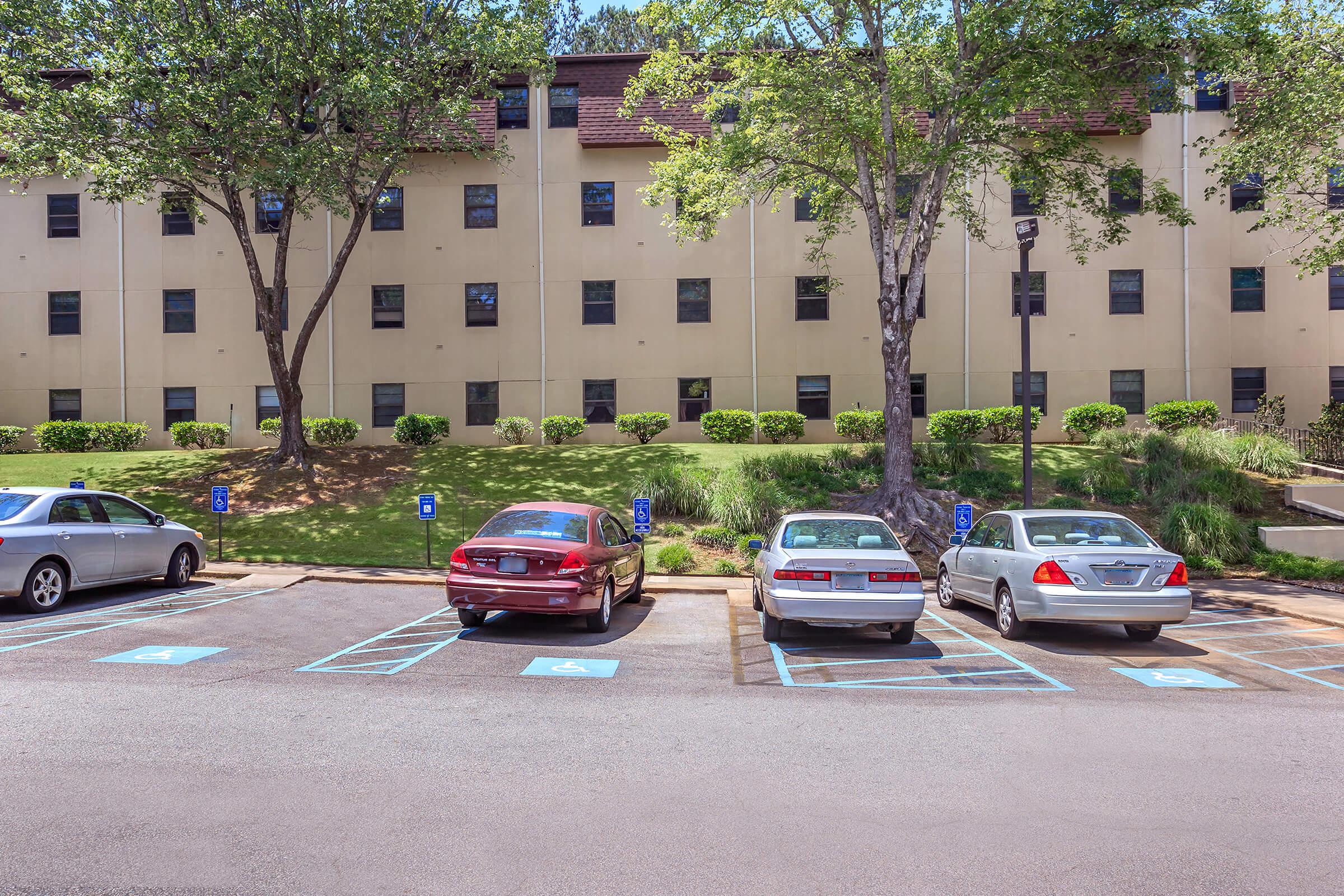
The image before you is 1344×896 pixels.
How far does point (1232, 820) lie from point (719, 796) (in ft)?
8.99

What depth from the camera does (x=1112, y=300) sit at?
27.3 m

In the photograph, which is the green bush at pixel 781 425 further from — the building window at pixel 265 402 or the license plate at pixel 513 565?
the license plate at pixel 513 565

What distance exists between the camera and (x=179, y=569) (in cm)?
1288

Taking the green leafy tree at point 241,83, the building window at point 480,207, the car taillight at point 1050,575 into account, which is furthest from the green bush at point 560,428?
the car taillight at point 1050,575

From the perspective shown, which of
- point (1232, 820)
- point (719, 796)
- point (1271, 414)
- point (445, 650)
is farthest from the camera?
point (1271, 414)

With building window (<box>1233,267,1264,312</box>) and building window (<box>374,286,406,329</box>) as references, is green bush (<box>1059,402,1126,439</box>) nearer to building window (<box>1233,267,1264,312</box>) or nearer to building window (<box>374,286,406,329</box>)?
building window (<box>1233,267,1264,312</box>)

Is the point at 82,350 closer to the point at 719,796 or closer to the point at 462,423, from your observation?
the point at 462,423

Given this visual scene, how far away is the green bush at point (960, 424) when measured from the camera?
25312 mm

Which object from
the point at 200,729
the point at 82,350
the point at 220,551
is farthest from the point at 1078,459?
the point at 82,350

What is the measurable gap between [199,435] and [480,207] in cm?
1131

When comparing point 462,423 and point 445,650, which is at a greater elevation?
point 462,423

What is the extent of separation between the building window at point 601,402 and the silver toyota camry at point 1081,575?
1791 cm

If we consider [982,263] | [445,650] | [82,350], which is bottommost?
[445,650]

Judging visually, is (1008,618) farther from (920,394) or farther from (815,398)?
(920,394)
